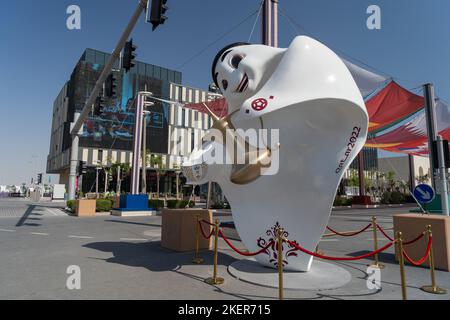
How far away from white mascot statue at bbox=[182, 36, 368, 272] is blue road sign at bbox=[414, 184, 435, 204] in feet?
11.8

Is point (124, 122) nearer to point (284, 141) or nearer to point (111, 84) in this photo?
point (111, 84)

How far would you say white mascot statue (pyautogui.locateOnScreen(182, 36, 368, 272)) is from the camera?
4.75 metres

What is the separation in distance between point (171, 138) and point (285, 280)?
56312 millimetres

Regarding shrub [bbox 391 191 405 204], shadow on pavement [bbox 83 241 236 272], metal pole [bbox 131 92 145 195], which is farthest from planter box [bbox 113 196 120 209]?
shrub [bbox 391 191 405 204]

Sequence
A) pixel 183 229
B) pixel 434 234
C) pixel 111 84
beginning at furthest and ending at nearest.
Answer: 1. pixel 111 84
2. pixel 183 229
3. pixel 434 234

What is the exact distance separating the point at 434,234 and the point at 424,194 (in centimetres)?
109

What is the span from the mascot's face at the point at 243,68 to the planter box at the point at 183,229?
344cm

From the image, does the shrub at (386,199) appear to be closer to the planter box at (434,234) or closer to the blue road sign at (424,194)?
the blue road sign at (424,194)

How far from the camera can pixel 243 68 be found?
5.69 m

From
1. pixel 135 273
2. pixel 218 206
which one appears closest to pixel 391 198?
pixel 218 206

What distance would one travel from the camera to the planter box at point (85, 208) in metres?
18.5

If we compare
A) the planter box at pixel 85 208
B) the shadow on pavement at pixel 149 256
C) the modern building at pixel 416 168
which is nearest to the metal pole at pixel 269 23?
the shadow on pavement at pixel 149 256
